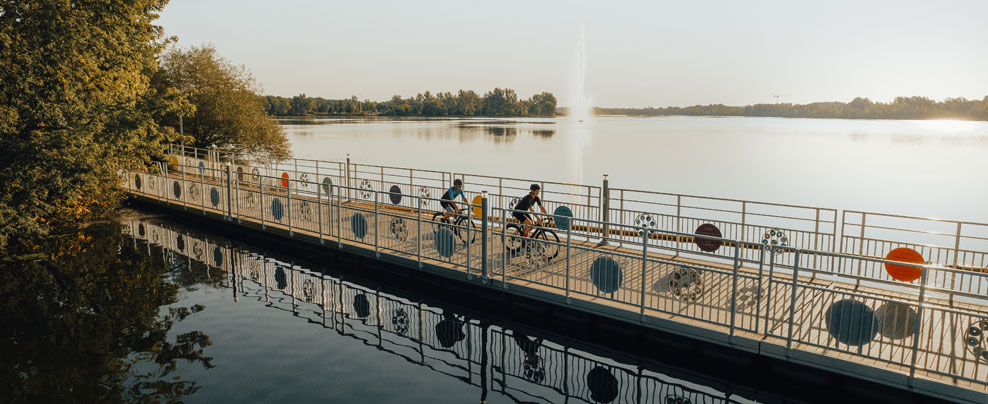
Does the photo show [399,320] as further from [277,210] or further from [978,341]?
[978,341]

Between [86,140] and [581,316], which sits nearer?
[581,316]

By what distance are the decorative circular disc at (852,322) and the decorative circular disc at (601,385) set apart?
324 cm

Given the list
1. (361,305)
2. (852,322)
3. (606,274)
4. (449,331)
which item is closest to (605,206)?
(606,274)

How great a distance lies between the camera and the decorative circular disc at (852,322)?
27.9 ft

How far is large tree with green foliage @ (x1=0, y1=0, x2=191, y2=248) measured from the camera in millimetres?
16469

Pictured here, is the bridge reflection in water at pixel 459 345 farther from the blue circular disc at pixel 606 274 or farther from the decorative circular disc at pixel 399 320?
the blue circular disc at pixel 606 274

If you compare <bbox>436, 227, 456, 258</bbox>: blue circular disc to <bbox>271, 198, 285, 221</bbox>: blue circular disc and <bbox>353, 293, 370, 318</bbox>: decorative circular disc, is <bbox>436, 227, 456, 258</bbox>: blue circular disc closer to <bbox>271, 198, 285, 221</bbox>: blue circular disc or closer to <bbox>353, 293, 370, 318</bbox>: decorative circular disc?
<bbox>353, 293, 370, 318</bbox>: decorative circular disc

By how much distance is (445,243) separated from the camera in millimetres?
13859

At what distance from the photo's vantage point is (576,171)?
6969cm

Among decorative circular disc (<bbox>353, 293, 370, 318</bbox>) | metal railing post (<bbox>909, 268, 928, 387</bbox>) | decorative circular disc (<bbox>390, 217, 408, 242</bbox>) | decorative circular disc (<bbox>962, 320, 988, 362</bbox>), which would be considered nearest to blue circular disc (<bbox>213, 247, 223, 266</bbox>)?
decorative circular disc (<bbox>353, 293, 370, 318</bbox>)

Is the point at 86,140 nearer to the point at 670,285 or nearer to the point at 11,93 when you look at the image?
the point at 11,93

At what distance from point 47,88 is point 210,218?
6.54 m

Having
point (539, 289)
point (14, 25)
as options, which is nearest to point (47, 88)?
point (14, 25)

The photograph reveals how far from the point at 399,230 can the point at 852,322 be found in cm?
974
